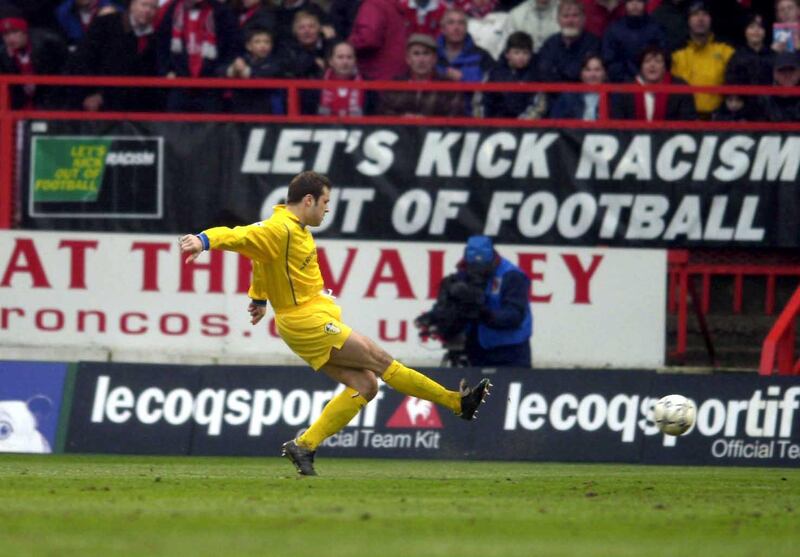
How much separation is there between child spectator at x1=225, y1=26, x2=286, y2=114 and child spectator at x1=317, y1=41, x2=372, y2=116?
0.48m

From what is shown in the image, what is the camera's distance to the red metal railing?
619 inches

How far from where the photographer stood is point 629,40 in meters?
17.2

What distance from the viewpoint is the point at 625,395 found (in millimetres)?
15516

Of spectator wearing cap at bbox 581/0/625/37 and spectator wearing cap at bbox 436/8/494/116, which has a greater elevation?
spectator wearing cap at bbox 581/0/625/37

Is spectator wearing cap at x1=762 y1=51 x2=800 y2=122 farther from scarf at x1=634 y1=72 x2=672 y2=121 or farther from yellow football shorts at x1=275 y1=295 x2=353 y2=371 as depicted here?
yellow football shorts at x1=275 y1=295 x2=353 y2=371

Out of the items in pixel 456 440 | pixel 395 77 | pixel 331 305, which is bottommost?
pixel 456 440

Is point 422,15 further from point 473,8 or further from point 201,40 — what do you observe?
point 201,40

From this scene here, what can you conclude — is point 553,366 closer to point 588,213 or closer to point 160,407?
point 588,213

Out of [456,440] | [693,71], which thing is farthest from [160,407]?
[693,71]

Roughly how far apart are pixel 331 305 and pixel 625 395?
4.63 m

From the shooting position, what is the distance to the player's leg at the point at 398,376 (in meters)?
11.6

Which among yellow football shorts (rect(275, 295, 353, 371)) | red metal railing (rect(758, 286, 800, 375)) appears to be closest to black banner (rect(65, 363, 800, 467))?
red metal railing (rect(758, 286, 800, 375))

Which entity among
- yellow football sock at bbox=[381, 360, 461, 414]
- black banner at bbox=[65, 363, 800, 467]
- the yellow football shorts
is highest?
the yellow football shorts

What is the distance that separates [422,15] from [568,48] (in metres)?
1.71
